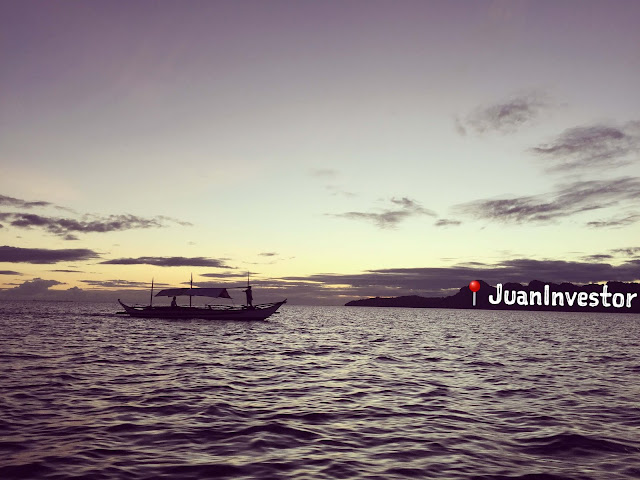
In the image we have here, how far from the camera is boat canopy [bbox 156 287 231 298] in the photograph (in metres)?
82.7

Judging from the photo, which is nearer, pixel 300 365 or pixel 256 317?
pixel 300 365

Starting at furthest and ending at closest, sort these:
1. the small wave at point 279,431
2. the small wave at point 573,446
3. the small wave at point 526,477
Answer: the small wave at point 279,431, the small wave at point 573,446, the small wave at point 526,477

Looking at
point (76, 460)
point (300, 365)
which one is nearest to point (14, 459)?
point (76, 460)

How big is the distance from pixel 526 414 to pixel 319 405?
708 cm

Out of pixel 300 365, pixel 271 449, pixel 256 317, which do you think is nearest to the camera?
pixel 271 449

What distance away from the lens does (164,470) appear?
9805 mm

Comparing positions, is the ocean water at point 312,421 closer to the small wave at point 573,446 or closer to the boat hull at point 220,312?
the small wave at point 573,446

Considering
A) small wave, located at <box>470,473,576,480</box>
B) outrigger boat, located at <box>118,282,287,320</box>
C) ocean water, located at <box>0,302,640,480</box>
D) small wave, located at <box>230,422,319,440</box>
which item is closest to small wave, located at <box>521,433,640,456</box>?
ocean water, located at <box>0,302,640,480</box>

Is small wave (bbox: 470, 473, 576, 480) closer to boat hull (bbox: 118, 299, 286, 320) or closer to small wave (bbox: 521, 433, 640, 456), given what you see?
small wave (bbox: 521, 433, 640, 456)

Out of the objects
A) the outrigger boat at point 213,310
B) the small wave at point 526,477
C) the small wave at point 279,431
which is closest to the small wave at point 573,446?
the small wave at point 526,477

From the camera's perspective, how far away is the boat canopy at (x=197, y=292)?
271ft

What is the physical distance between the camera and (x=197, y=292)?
84062 millimetres

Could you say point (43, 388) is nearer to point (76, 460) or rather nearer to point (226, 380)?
point (226, 380)

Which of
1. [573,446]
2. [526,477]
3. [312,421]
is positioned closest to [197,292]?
[312,421]
